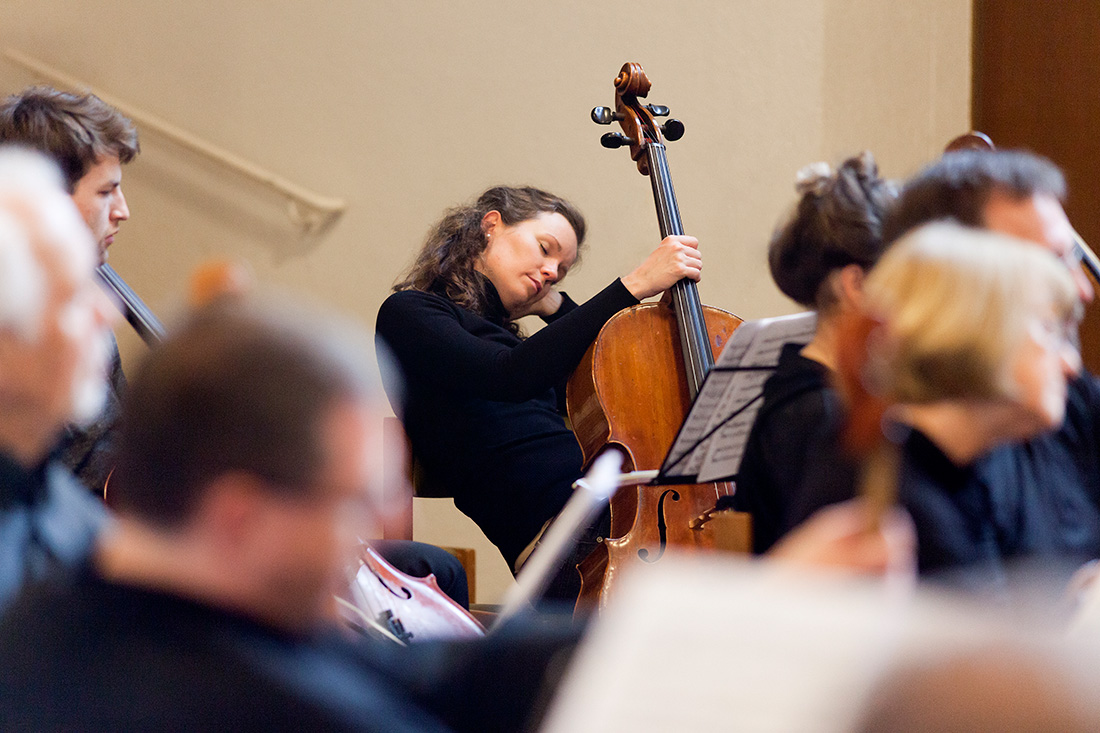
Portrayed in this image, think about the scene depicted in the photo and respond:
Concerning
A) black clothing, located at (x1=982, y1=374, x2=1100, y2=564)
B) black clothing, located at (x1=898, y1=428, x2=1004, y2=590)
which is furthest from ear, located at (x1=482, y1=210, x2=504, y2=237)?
black clothing, located at (x1=898, y1=428, x2=1004, y2=590)

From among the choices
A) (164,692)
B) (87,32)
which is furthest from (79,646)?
(87,32)

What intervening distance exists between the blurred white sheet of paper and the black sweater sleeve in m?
1.62

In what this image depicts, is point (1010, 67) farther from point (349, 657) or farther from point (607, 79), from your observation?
point (349, 657)

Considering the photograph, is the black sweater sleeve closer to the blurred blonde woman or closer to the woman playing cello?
the woman playing cello

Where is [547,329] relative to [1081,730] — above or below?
below

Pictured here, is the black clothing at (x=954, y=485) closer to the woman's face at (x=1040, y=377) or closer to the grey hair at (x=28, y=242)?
the woman's face at (x=1040, y=377)

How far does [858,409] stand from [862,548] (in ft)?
0.28

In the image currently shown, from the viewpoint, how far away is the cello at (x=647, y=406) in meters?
1.92

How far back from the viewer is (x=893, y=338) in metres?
0.65

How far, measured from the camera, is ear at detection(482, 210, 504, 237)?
8.29 feet

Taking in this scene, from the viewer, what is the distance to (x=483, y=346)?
2.27m

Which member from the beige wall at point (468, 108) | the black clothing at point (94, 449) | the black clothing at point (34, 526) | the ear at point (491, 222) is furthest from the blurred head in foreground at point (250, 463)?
the beige wall at point (468, 108)

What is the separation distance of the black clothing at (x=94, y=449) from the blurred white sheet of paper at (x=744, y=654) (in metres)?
1.32

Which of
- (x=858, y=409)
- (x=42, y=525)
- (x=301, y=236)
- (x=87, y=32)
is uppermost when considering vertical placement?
(x=87, y=32)
